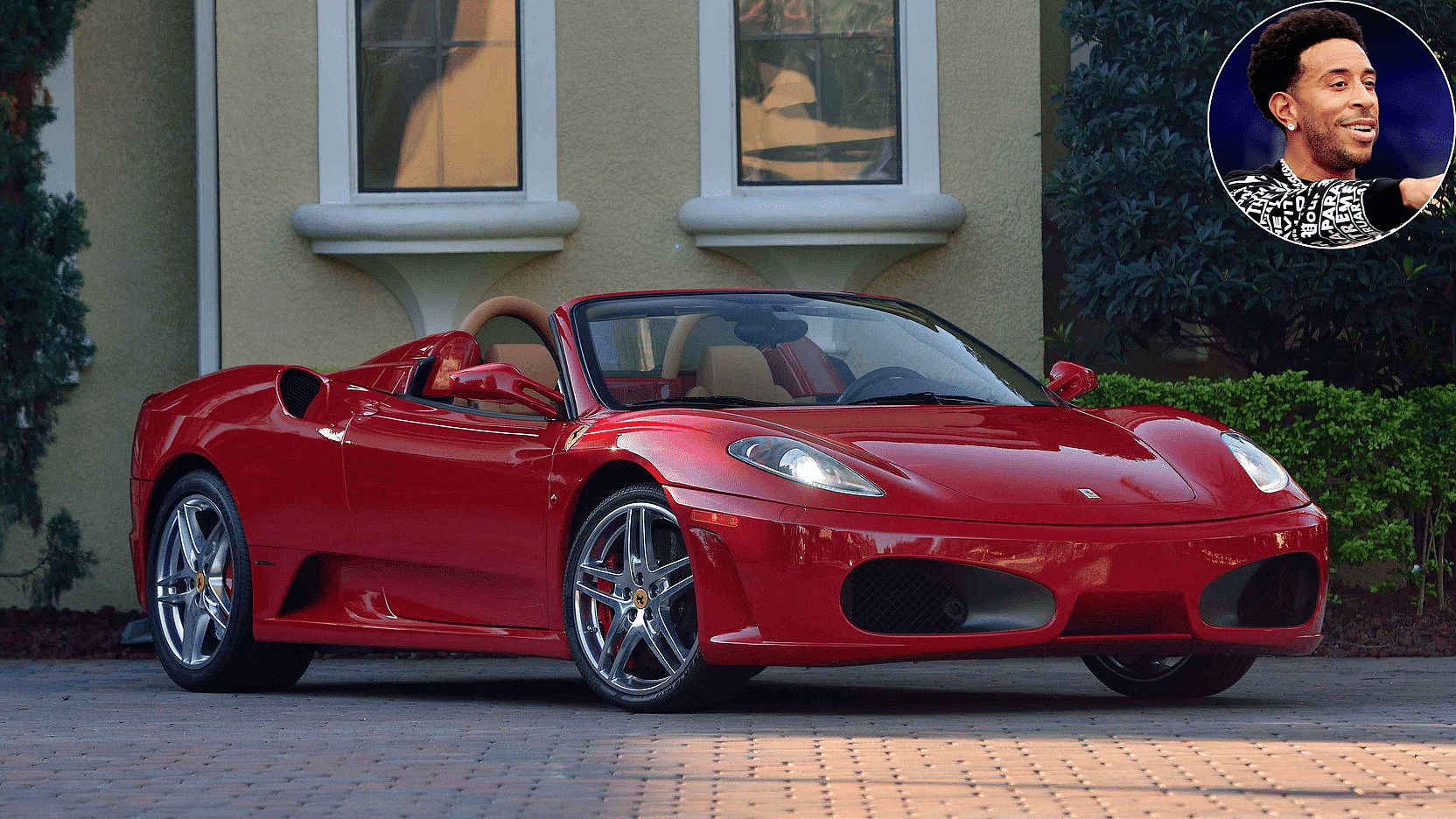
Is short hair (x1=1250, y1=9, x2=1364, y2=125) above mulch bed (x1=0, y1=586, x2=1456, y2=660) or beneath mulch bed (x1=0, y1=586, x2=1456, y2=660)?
above

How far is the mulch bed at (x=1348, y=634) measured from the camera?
32.0 feet

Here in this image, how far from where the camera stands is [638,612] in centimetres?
630

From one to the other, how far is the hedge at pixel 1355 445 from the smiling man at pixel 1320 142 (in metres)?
1.23

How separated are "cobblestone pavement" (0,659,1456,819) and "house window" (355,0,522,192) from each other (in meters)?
5.29

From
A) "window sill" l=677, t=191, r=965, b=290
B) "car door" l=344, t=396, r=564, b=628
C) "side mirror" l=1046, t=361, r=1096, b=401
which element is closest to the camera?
"car door" l=344, t=396, r=564, b=628

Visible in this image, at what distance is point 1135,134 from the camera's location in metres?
11.4

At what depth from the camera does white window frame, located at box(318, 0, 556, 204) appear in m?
12.5

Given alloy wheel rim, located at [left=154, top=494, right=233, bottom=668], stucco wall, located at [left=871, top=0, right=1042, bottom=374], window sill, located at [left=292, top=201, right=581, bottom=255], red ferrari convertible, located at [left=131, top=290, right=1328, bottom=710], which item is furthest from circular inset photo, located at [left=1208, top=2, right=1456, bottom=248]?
alloy wheel rim, located at [left=154, top=494, right=233, bottom=668]

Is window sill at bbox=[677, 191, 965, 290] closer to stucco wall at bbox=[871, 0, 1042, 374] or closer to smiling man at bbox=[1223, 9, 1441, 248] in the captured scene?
stucco wall at bbox=[871, 0, 1042, 374]

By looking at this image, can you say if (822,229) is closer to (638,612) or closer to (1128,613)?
(638,612)

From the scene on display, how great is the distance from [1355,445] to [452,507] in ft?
16.3

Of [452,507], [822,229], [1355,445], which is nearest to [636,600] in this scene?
[452,507]

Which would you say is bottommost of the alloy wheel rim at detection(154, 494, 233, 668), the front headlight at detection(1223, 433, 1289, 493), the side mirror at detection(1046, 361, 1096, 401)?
the alloy wheel rim at detection(154, 494, 233, 668)

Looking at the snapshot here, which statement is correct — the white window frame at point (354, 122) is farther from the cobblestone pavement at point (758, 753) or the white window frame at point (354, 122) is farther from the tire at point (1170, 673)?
the tire at point (1170, 673)
